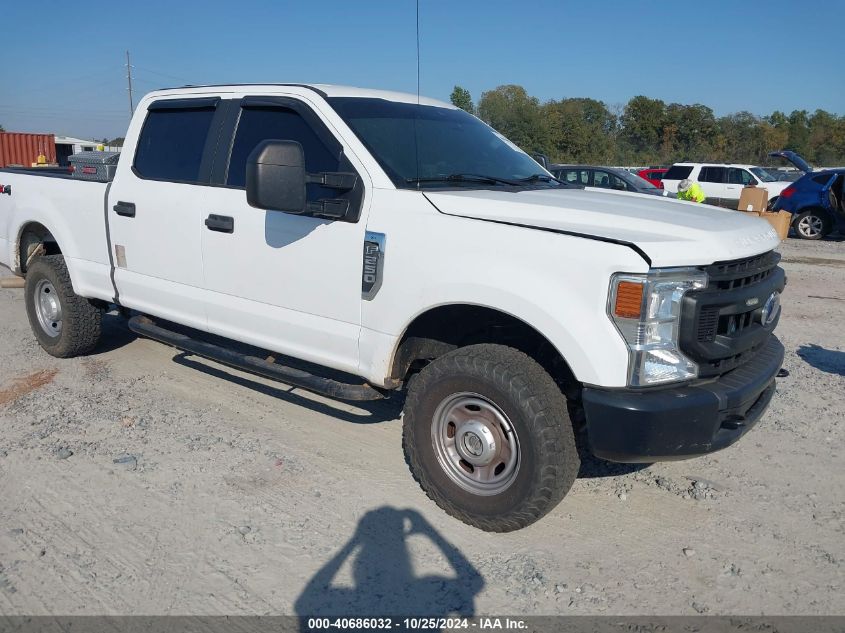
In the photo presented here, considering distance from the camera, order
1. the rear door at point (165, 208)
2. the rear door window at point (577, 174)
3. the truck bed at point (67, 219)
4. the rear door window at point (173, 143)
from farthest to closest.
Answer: the rear door window at point (577, 174) → the truck bed at point (67, 219) → the rear door window at point (173, 143) → the rear door at point (165, 208)

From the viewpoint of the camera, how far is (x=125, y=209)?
5.13 metres

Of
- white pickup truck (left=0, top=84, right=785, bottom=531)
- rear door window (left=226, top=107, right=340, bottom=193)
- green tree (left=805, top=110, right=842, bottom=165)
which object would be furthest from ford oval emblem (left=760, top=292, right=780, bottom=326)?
green tree (left=805, top=110, right=842, bottom=165)

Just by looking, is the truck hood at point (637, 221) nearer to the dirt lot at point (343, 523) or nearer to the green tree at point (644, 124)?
the dirt lot at point (343, 523)

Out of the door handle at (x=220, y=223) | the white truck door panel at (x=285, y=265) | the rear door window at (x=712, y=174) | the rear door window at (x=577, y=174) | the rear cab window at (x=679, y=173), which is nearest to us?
the white truck door panel at (x=285, y=265)

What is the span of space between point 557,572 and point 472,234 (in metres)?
1.58

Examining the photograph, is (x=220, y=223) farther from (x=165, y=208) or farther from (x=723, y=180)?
(x=723, y=180)

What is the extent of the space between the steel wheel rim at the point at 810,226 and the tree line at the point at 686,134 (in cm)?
2746

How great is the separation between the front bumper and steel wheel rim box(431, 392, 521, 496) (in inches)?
17.4

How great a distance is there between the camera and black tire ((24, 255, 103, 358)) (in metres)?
5.92

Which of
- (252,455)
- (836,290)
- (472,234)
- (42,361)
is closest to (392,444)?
(252,455)

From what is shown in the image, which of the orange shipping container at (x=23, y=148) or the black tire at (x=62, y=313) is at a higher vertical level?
the orange shipping container at (x=23, y=148)

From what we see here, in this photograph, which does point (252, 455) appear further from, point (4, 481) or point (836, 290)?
point (836, 290)

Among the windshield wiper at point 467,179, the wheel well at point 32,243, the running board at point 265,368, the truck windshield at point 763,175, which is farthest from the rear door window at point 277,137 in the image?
the truck windshield at point 763,175

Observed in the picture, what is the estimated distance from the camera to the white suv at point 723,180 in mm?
21922
